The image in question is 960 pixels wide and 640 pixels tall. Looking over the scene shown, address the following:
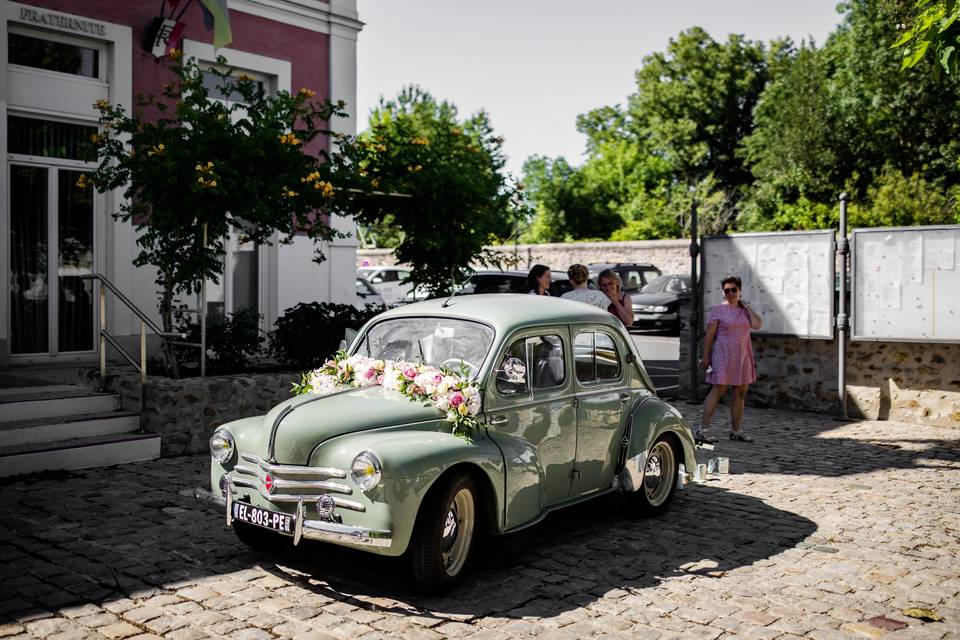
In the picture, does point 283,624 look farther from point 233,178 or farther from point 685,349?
Result: point 685,349

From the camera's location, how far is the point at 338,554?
6004mm

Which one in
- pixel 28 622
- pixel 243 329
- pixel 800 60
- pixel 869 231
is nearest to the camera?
pixel 28 622

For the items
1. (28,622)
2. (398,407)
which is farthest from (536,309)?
(28,622)

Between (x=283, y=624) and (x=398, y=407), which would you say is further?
(x=398, y=407)

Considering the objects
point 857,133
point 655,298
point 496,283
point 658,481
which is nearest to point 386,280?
point 655,298

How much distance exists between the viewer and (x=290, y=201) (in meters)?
10.3

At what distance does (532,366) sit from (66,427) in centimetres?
497

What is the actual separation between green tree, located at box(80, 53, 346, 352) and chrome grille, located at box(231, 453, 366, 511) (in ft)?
15.0

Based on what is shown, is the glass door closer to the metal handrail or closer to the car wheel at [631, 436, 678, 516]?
the metal handrail

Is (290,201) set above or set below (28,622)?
above

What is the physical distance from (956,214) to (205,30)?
2839 cm

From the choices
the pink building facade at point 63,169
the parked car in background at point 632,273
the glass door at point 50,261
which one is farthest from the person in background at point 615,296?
the parked car in background at point 632,273

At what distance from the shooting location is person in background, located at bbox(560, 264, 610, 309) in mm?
9367

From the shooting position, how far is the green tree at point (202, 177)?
376 inches
